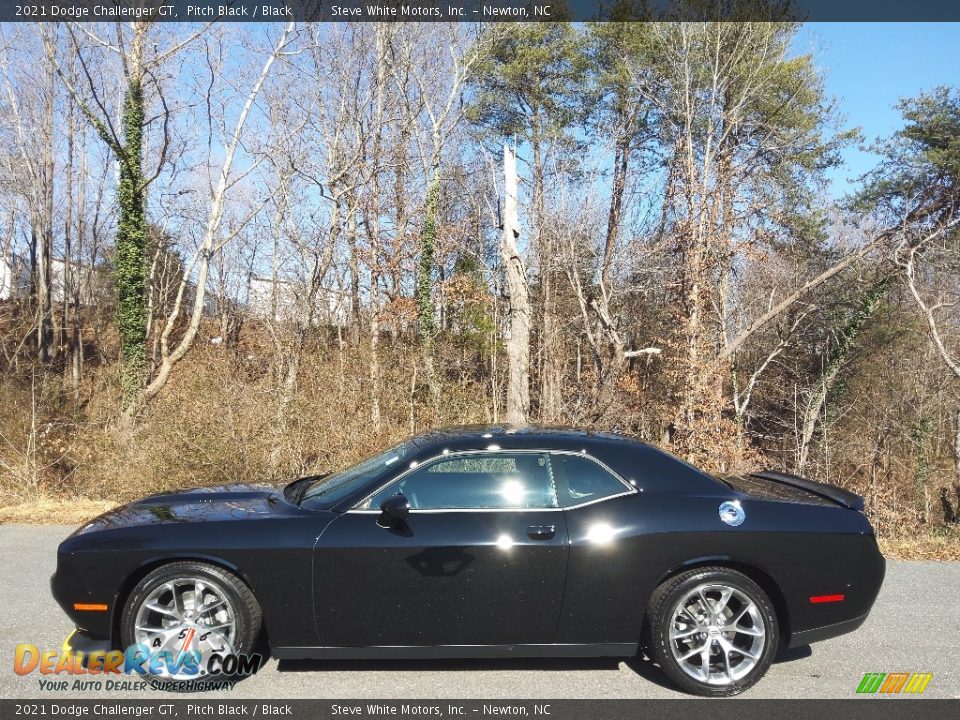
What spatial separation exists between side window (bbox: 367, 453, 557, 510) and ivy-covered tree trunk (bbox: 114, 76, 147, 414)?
13882 millimetres

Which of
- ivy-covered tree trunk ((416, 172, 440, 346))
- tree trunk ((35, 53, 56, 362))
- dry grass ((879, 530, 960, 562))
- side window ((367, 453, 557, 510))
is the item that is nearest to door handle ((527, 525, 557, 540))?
side window ((367, 453, 557, 510))

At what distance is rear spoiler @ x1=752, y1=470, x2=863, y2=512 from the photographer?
4380 mm

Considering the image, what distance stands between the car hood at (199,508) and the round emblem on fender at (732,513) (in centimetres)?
248

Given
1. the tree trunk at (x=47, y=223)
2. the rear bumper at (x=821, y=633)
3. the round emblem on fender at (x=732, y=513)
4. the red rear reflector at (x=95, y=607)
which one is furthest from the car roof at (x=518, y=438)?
the tree trunk at (x=47, y=223)

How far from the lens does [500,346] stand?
54.3 ft

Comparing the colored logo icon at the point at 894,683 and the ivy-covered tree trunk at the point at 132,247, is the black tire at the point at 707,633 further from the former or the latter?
the ivy-covered tree trunk at the point at 132,247

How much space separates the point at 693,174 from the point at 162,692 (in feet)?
50.2

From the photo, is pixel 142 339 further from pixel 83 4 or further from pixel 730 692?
pixel 730 692

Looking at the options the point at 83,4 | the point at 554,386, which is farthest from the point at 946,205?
the point at 83,4

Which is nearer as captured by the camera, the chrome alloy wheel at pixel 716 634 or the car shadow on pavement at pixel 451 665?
the chrome alloy wheel at pixel 716 634

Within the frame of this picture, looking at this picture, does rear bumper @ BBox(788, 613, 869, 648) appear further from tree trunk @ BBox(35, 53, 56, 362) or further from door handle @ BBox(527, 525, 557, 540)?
tree trunk @ BBox(35, 53, 56, 362)

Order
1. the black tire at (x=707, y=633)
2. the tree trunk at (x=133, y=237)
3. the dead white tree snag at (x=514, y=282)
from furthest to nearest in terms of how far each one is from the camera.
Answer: the tree trunk at (x=133, y=237) < the dead white tree snag at (x=514, y=282) < the black tire at (x=707, y=633)

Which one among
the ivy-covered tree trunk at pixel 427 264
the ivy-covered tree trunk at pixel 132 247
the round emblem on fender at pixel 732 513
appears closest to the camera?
the round emblem on fender at pixel 732 513

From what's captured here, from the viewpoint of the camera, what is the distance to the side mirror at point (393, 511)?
387 centimetres
